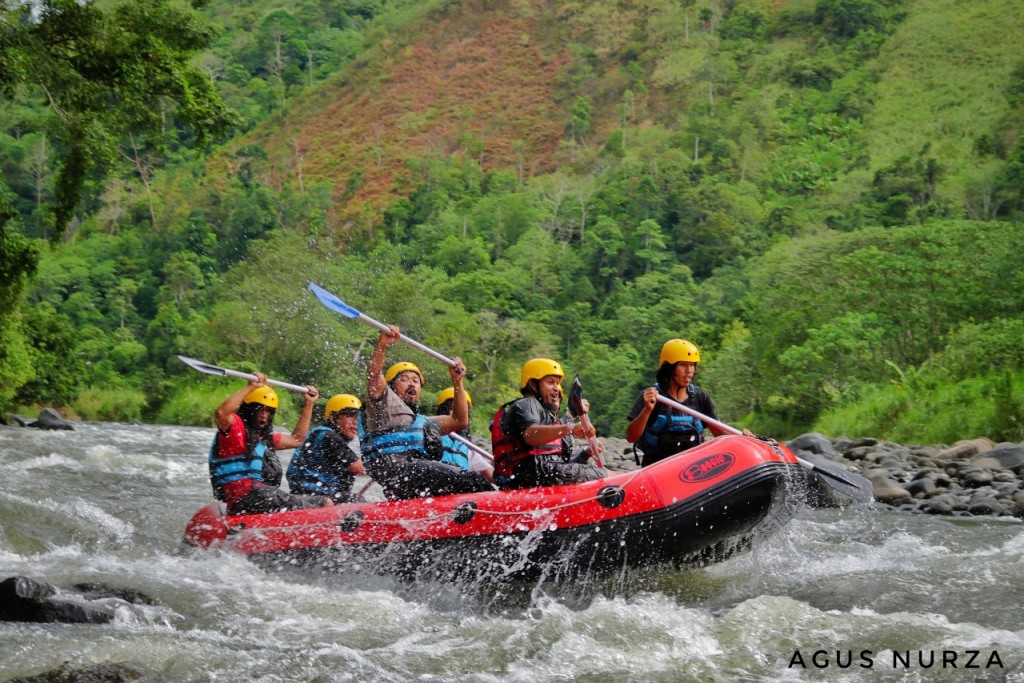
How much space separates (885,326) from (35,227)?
50.7m

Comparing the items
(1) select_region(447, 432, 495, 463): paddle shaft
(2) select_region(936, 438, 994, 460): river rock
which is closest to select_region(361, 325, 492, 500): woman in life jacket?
(1) select_region(447, 432, 495, 463): paddle shaft

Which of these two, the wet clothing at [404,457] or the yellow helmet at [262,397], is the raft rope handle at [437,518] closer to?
the wet clothing at [404,457]

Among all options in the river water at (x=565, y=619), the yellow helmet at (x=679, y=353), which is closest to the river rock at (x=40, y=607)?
the river water at (x=565, y=619)

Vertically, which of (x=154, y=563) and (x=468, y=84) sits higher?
(x=468, y=84)

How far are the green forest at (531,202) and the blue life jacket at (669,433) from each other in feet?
22.1

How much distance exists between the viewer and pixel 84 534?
1059 cm

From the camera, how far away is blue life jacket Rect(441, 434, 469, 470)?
959 cm

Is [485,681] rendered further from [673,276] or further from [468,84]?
[468,84]

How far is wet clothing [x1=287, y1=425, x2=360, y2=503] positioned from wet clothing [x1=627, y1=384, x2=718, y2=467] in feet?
8.25

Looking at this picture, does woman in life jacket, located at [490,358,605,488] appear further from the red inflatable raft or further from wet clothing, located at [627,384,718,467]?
wet clothing, located at [627,384,718,467]

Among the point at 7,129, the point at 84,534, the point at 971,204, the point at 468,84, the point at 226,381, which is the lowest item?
the point at 226,381

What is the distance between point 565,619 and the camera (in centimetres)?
738

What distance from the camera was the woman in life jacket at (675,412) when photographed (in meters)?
8.44

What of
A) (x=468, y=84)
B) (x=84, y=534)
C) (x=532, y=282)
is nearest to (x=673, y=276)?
(x=532, y=282)
